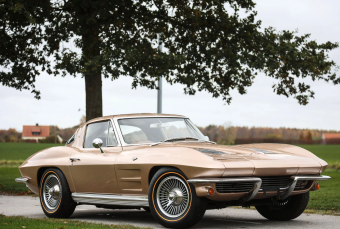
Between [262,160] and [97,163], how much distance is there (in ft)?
8.91

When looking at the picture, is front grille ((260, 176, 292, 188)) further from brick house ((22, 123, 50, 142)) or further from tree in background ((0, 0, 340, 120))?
brick house ((22, 123, 50, 142))

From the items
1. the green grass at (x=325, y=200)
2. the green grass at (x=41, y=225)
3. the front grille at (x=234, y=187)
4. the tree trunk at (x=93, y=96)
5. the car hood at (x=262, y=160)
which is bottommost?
the green grass at (x=325, y=200)

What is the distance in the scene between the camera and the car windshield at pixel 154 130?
7868mm

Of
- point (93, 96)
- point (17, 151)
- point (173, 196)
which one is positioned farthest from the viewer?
point (17, 151)

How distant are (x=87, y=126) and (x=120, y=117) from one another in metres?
1.00

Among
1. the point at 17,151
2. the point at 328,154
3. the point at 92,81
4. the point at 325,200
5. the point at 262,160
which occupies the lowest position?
the point at 328,154

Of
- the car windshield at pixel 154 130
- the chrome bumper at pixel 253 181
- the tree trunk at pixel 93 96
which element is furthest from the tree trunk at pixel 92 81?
the chrome bumper at pixel 253 181

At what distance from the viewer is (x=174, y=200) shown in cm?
662

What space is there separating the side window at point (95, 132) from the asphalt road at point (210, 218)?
1333 millimetres

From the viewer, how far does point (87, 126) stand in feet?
29.7

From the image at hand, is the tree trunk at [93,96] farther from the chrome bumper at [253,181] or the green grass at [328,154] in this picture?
the green grass at [328,154]

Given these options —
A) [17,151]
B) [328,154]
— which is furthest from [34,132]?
[328,154]

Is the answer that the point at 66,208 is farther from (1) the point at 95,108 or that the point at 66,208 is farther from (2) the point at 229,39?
(2) the point at 229,39

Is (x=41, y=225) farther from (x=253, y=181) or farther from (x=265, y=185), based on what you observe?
(x=265, y=185)
